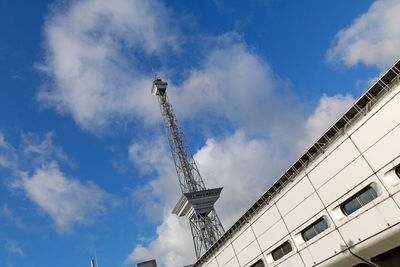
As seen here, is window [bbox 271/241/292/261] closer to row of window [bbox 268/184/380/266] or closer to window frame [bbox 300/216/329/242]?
row of window [bbox 268/184/380/266]

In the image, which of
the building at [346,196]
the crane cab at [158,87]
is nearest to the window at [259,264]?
the building at [346,196]

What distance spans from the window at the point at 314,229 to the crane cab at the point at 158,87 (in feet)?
236

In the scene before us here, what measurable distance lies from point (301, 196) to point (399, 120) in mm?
10293

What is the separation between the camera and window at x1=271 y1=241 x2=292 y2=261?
2603 cm

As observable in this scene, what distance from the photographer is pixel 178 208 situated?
2965 inches

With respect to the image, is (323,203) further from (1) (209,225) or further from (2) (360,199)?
(1) (209,225)

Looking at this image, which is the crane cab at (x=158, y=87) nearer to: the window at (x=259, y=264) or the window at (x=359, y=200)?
the window at (x=259, y=264)

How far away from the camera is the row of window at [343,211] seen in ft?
64.4

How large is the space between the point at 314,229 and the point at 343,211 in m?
3.40

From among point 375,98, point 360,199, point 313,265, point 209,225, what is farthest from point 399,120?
point 209,225

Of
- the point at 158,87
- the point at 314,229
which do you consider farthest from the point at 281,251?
the point at 158,87

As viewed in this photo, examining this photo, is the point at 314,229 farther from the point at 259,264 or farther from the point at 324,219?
the point at 259,264

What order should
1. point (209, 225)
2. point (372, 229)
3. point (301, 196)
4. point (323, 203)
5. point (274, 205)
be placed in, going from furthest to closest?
point (209, 225) → point (274, 205) → point (301, 196) → point (323, 203) → point (372, 229)

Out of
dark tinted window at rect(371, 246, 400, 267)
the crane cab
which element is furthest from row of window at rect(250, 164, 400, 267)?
the crane cab
